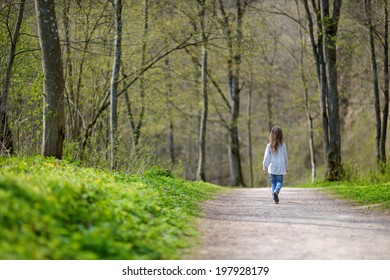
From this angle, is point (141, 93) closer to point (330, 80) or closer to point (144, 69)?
point (144, 69)

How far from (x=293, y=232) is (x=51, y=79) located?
846 centimetres

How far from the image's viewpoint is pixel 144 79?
2580 cm

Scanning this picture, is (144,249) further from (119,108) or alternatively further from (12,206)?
(119,108)

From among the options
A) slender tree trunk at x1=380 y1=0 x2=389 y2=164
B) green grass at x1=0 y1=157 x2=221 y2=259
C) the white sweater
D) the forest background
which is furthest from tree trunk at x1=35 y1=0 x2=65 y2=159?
slender tree trunk at x1=380 y1=0 x2=389 y2=164

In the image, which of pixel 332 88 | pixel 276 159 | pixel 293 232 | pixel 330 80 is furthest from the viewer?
pixel 332 88

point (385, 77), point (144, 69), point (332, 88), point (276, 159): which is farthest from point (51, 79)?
point (385, 77)

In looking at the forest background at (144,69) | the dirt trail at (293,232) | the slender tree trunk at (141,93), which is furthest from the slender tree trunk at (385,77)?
the dirt trail at (293,232)

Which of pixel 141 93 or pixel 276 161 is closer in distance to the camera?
pixel 276 161


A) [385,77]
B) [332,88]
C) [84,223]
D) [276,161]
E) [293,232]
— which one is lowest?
[293,232]

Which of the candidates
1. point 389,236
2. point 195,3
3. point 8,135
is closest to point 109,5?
point 195,3

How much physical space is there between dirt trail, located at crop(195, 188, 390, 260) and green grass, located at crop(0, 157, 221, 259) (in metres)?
0.59

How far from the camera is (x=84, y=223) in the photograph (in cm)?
747

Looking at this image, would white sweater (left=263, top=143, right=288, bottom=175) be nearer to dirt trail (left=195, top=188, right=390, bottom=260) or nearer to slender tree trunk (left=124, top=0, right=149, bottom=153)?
dirt trail (left=195, top=188, right=390, bottom=260)

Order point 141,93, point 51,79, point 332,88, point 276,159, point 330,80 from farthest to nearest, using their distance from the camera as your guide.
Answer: point 141,93 → point 332,88 → point 330,80 → point 276,159 → point 51,79
